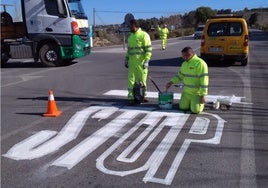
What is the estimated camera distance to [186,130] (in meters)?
6.74

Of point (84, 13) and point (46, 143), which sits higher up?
point (84, 13)

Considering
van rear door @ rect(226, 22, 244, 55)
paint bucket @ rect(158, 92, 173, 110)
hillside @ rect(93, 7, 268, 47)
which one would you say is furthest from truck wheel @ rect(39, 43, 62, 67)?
hillside @ rect(93, 7, 268, 47)

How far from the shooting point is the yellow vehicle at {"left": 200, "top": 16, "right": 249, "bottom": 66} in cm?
1595

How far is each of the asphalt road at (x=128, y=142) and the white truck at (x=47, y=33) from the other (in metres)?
5.86

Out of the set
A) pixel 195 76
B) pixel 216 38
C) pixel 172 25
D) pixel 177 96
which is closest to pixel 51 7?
pixel 216 38

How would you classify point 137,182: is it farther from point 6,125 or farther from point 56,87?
point 56,87

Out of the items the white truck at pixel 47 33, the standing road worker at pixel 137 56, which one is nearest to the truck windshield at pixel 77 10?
the white truck at pixel 47 33

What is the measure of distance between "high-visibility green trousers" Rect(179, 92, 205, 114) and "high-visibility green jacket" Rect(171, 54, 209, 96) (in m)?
0.08

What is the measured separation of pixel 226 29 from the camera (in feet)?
53.2

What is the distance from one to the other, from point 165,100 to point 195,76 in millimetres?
774

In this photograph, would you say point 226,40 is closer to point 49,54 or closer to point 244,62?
point 244,62

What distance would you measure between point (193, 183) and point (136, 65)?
4605 mm

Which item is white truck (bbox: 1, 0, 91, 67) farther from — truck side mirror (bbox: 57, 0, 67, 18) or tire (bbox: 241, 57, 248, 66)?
tire (bbox: 241, 57, 248, 66)

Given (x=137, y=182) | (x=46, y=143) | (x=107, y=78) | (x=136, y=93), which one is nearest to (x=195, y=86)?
(x=136, y=93)
